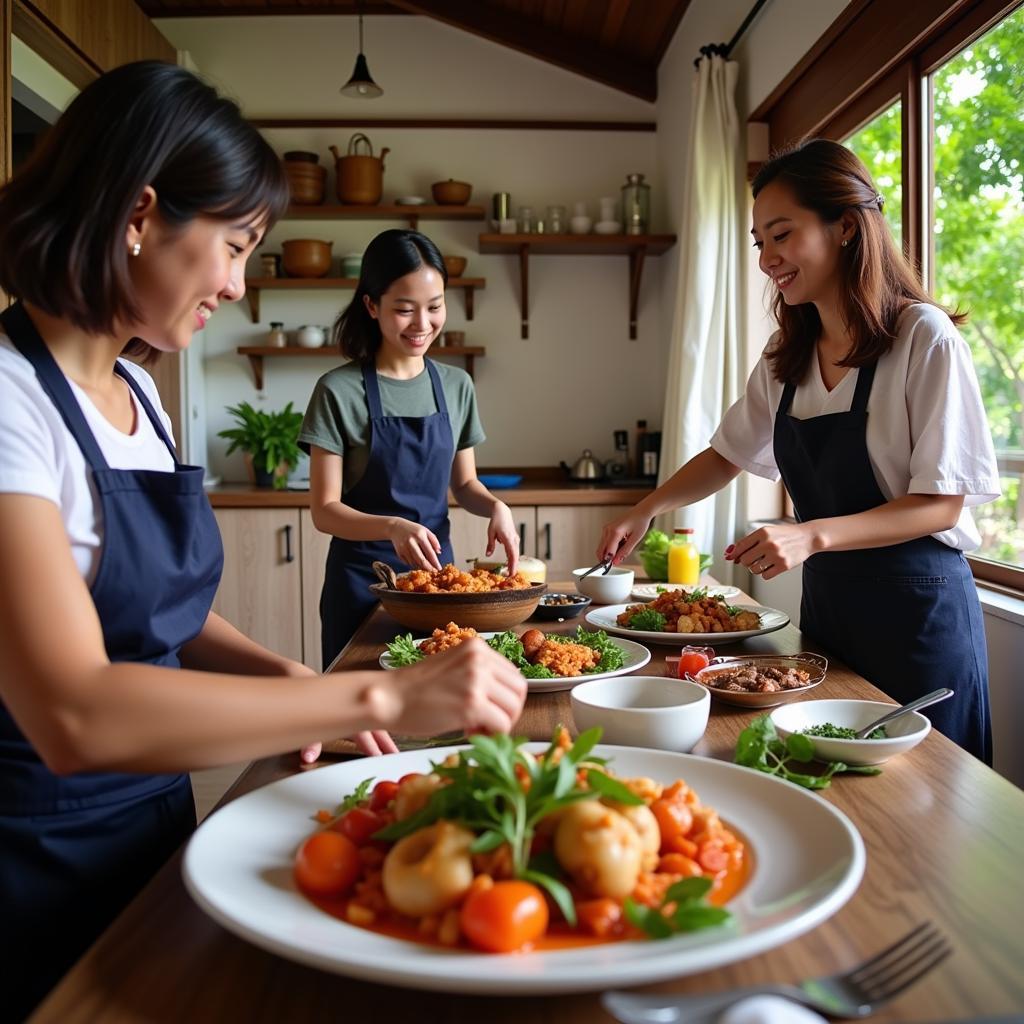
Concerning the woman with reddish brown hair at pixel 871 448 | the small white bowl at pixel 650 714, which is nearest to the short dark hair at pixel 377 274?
the woman with reddish brown hair at pixel 871 448

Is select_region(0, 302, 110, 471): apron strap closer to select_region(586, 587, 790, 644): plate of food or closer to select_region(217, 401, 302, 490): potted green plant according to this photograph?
select_region(586, 587, 790, 644): plate of food

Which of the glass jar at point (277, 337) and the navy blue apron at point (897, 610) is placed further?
the glass jar at point (277, 337)

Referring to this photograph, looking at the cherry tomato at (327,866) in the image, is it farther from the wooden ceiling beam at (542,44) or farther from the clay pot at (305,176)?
the wooden ceiling beam at (542,44)

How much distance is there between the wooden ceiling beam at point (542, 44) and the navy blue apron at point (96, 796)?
441 cm

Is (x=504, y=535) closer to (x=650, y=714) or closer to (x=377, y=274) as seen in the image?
(x=377, y=274)

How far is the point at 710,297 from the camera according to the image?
158 inches

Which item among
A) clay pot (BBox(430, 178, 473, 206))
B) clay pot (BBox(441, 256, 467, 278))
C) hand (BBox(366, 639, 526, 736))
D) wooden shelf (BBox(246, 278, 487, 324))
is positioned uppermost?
clay pot (BBox(430, 178, 473, 206))

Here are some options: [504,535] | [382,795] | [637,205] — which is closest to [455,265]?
[637,205]

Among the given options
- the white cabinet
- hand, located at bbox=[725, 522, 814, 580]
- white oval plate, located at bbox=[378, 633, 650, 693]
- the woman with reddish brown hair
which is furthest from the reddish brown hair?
the white cabinet

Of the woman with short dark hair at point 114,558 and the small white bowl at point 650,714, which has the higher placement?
the woman with short dark hair at point 114,558

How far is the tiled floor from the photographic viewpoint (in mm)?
3409

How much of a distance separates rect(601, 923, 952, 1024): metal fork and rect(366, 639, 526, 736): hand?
0.85 ft

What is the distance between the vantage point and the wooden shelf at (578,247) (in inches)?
188

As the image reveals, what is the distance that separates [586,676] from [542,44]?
4373 mm
